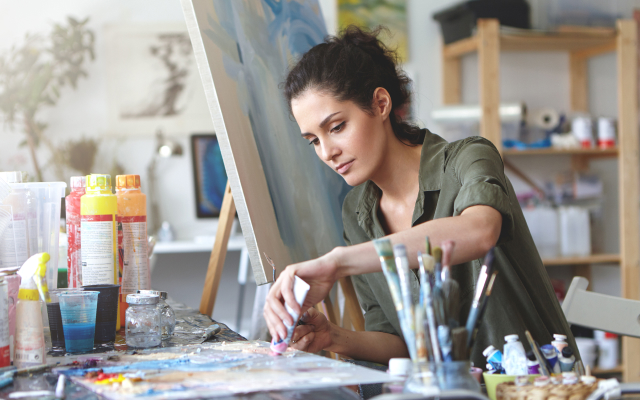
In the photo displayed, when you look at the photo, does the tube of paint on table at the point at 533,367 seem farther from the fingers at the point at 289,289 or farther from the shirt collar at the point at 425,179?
the shirt collar at the point at 425,179

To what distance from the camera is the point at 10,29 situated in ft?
10.3

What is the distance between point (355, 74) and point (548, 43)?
7.63ft

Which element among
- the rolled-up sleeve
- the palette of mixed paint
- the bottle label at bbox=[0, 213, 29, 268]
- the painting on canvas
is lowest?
the palette of mixed paint

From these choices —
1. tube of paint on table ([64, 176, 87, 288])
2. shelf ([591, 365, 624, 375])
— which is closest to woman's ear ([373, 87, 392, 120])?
tube of paint on table ([64, 176, 87, 288])

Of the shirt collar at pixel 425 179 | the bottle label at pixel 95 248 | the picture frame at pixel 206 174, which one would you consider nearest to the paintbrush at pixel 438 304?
the shirt collar at pixel 425 179

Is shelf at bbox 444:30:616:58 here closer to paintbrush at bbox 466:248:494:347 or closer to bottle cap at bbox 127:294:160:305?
bottle cap at bbox 127:294:160:305

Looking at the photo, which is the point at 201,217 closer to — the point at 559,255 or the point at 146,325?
the point at 559,255

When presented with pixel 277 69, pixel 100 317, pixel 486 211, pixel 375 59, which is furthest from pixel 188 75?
pixel 486 211

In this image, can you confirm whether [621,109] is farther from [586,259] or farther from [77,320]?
[77,320]

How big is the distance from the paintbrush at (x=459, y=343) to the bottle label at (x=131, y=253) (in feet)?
2.43

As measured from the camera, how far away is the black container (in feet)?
9.68

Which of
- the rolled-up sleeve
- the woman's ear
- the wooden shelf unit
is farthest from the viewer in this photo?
the wooden shelf unit

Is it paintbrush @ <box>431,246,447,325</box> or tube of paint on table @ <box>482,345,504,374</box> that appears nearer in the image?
paintbrush @ <box>431,246,447,325</box>

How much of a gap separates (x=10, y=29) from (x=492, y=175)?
120 inches
